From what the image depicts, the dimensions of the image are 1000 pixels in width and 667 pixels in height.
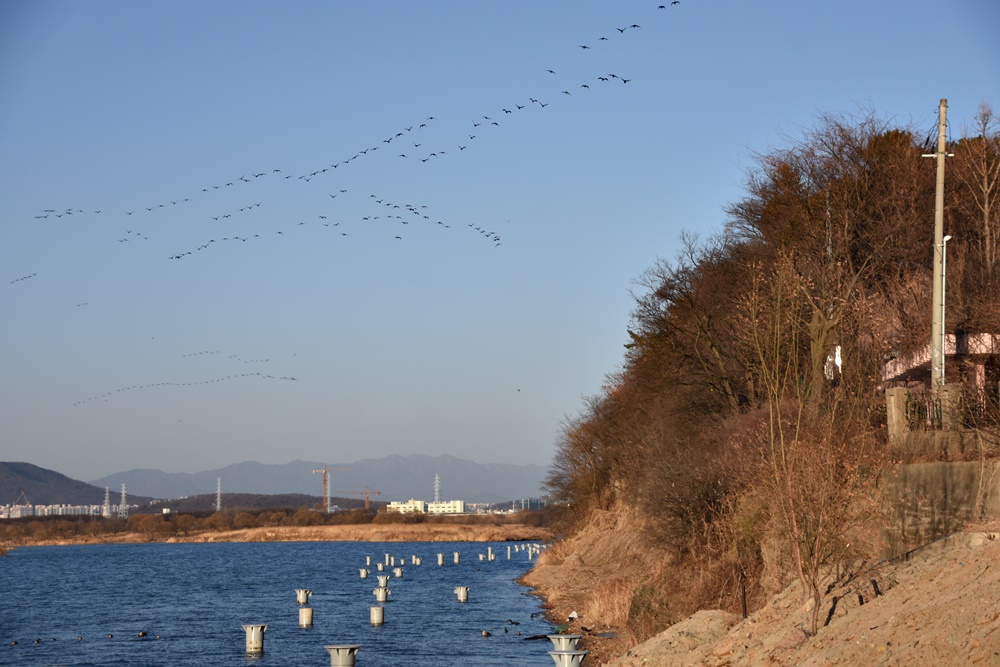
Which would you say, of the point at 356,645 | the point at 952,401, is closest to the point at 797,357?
the point at 952,401

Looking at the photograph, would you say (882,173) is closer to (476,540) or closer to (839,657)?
(839,657)

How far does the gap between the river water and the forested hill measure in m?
6.12

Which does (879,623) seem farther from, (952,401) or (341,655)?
(341,655)

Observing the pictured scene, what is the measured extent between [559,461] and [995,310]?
5116 cm

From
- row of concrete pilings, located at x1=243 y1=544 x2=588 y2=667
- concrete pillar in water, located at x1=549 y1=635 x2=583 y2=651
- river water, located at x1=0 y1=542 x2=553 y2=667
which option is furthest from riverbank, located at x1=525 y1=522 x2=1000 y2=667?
river water, located at x1=0 y1=542 x2=553 y2=667

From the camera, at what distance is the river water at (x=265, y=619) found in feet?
118

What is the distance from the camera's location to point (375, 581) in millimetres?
79500

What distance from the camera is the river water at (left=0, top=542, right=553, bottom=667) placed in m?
35.9

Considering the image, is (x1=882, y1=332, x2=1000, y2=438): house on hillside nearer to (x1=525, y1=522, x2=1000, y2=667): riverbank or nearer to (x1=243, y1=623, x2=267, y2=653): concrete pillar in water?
(x1=525, y1=522, x2=1000, y2=667): riverbank

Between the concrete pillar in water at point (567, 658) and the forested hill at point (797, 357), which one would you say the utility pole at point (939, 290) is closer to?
the forested hill at point (797, 357)

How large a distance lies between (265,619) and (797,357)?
32.6 m

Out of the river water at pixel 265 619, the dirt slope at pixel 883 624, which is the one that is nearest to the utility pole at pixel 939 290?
the dirt slope at pixel 883 624

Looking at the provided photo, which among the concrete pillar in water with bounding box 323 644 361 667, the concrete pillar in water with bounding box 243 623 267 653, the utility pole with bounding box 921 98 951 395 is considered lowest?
the concrete pillar in water with bounding box 243 623 267 653

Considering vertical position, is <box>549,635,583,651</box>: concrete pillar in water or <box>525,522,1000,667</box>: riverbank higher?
<box>525,522,1000,667</box>: riverbank
